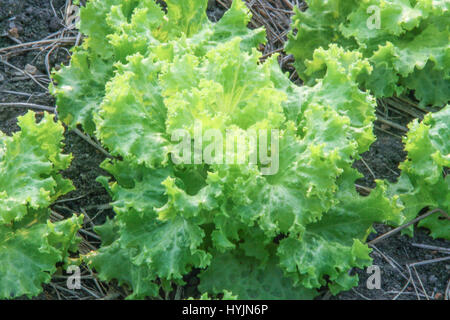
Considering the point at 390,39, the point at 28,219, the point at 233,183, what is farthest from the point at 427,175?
the point at 28,219

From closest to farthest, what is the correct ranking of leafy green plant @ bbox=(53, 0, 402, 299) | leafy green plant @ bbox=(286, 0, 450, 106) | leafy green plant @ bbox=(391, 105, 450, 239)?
1. leafy green plant @ bbox=(53, 0, 402, 299)
2. leafy green plant @ bbox=(391, 105, 450, 239)
3. leafy green plant @ bbox=(286, 0, 450, 106)

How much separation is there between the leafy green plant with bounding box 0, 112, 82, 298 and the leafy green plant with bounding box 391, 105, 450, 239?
186cm

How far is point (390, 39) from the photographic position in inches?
147

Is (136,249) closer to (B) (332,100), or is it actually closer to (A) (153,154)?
(A) (153,154)

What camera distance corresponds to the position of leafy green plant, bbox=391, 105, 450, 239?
3219 mm

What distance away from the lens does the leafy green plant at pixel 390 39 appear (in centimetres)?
363

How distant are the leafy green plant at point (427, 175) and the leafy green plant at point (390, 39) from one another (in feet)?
1.61

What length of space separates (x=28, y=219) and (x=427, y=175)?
2159 mm

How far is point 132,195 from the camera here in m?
2.88

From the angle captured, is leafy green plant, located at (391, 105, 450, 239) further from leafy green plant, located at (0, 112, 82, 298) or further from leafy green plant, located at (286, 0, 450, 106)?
leafy green plant, located at (0, 112, 82, 298)

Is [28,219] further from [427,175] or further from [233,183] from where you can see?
[427,175]

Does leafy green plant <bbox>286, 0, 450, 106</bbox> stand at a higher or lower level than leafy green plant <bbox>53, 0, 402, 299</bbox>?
higher

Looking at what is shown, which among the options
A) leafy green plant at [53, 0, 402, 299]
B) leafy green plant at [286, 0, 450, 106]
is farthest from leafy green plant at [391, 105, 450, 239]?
leafy green plant at [286, 0, 450, 106]

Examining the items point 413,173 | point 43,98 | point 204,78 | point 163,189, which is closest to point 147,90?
point 204,78
